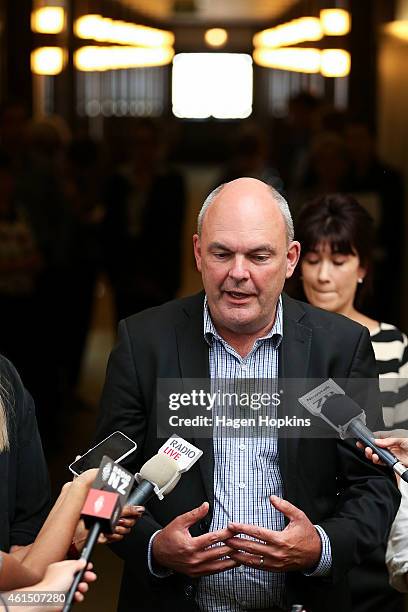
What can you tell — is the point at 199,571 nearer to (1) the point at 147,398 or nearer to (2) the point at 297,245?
(1) the point at 147,398

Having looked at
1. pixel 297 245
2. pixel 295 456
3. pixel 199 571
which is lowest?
pixel 199 571

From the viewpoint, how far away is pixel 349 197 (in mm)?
3715

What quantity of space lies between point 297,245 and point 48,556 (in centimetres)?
92

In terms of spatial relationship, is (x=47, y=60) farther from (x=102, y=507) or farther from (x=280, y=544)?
(x=102, y=507)

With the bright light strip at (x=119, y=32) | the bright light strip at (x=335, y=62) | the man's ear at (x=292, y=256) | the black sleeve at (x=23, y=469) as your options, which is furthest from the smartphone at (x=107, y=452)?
the bright light strip at (x=119, y=32)

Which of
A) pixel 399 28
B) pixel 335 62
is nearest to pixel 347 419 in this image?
pixel 399 28

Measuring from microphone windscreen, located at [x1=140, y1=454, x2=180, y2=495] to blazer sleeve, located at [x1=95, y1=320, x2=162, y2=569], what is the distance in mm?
426

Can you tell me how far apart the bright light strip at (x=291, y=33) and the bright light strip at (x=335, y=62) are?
22cm

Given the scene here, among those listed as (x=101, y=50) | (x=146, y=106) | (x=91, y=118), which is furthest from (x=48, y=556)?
(x=146, y=106)

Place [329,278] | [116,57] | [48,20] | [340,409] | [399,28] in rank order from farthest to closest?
1. [116,57]
2. [48,20]
3. [399,28]
4. [329,278]
5. [340,409]

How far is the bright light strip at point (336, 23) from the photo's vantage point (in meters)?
Answer: 9.26

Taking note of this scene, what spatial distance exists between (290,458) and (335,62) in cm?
701

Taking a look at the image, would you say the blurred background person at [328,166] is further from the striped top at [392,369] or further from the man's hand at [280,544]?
the man's hand at [280,544]

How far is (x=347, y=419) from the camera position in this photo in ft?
8.06
